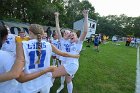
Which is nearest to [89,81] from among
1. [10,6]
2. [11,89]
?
[11,89]

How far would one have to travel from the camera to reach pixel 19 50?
2846mm

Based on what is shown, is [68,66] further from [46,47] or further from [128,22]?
[128,22]

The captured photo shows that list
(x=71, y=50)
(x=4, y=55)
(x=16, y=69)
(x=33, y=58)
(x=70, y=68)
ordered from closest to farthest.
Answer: (x=16, y=69) → (x=4, y=55) → (x=33, y=58) → (x=70, y=68) → (x=71, y=50)

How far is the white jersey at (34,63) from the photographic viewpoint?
398 cm

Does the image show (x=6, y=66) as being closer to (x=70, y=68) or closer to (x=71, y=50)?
(x=70, y=68)

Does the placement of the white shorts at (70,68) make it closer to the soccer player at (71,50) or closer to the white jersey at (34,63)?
the soccer player at (71,50)

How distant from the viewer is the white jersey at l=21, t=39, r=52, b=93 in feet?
13.1

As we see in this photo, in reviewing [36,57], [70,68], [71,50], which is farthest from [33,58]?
[71,50]

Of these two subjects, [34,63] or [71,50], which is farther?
[71,50]

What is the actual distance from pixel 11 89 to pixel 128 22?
121632mm

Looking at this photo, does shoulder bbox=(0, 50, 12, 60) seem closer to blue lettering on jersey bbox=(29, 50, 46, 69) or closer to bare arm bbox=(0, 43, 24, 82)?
bare arm bbox=(0, 43, 24, 82)

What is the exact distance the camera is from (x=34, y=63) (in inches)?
162

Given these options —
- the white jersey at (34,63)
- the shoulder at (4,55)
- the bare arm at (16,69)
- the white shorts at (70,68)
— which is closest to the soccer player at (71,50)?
the white shorts at (70,68)

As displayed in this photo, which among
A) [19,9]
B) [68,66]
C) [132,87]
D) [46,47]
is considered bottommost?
[132,87]
